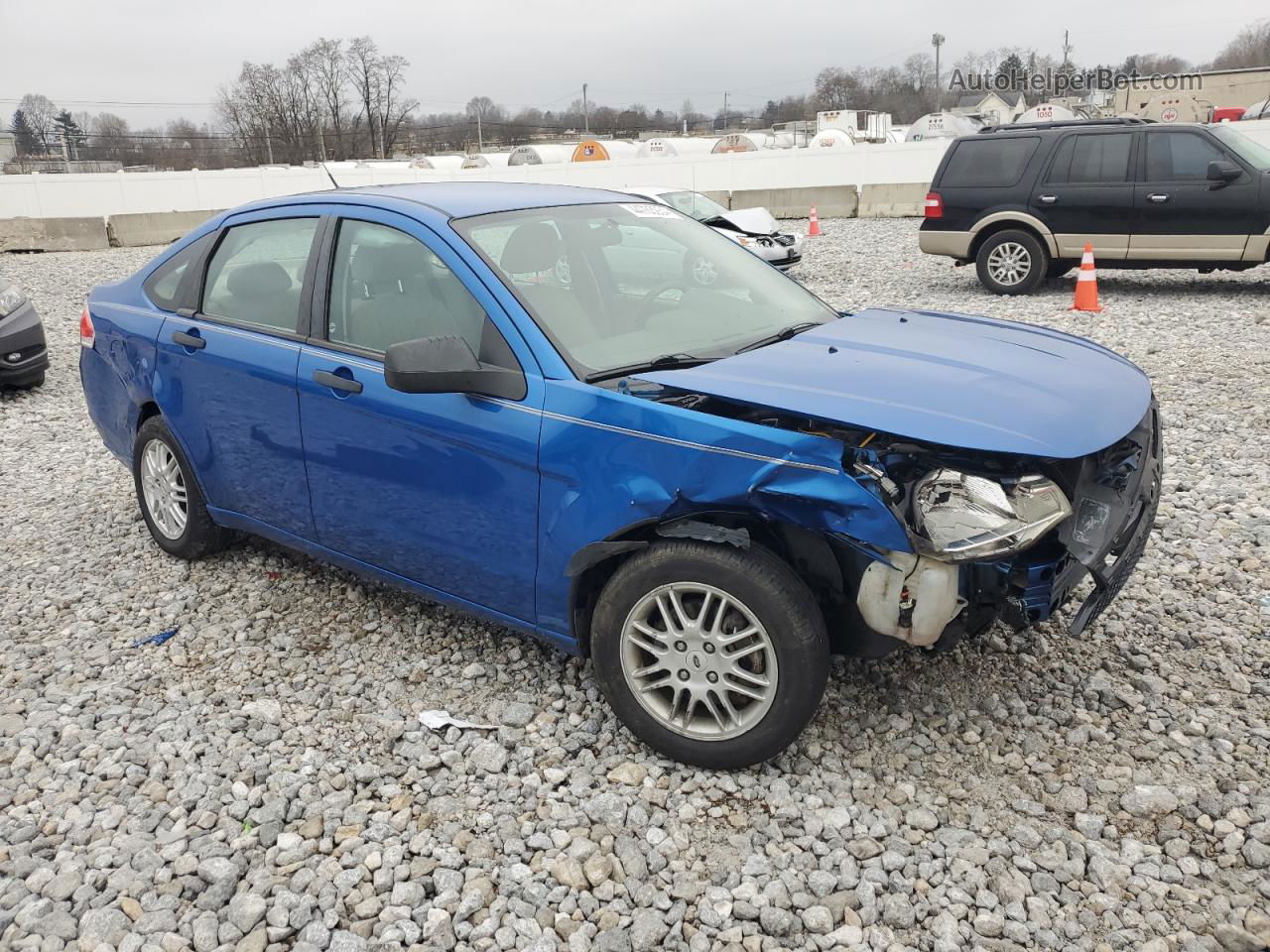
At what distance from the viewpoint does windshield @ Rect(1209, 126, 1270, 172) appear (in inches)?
424

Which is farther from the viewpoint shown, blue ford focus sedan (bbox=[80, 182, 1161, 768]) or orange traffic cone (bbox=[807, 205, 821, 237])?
orange traffic cone (bbox=[807, 205, 821, 237])

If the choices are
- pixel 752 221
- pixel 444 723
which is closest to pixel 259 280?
pixel 444 723

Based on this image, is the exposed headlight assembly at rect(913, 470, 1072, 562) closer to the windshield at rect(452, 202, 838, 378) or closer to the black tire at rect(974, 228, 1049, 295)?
the windshield at rect(452, 202, 838, 378)

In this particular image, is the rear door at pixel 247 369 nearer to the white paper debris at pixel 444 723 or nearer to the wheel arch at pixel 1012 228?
the white paper debris at pixel 444 723

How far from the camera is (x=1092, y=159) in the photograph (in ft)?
37.5

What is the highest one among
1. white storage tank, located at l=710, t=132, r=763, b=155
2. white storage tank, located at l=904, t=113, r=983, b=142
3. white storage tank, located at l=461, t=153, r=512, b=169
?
white storage tank, located at l=904, t=113, r=983, b=142

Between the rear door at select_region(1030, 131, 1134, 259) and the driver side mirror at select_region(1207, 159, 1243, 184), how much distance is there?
78cm

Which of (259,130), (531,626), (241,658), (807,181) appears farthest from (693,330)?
(259,130)

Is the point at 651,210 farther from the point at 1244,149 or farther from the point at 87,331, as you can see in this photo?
the point at 1244,149

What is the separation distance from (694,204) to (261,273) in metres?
11.8

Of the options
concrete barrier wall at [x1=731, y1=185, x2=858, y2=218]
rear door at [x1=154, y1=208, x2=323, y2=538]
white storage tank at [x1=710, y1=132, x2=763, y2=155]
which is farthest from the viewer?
white storage tank at [x1=710, y1=132, x2=763, y2=155]

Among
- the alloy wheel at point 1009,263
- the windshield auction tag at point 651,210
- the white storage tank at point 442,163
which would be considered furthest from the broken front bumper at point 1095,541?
the white storage tank at point 442,163

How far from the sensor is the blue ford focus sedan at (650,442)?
2.86 metres

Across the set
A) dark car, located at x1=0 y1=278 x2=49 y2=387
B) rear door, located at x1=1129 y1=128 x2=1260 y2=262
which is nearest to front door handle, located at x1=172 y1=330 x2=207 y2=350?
dark car, located at x1=0 y1=278 x2=49 y2=387
